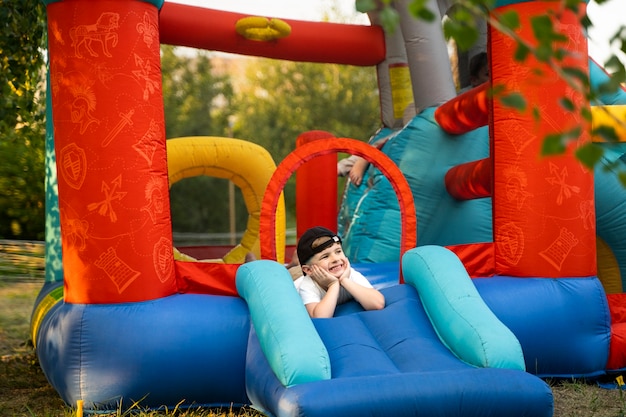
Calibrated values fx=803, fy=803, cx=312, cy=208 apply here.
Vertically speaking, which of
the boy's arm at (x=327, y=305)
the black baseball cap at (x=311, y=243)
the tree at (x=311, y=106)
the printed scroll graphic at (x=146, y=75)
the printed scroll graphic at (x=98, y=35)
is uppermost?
the tree at (x=311, y=106)

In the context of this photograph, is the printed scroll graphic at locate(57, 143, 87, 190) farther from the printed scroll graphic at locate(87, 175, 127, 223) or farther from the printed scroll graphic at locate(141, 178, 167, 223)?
the printed scroll graphic at locate(141, 178, 167, 223)

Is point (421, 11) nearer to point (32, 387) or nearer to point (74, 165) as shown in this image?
point (74, 165)

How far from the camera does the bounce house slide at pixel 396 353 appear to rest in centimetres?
247

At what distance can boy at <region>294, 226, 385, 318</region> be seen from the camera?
319 centimetres

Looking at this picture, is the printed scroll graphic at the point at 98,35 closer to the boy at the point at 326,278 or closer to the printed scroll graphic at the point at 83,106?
the printed scroll graphic at the point at 83,106

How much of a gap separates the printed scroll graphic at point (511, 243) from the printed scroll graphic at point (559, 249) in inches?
3.9

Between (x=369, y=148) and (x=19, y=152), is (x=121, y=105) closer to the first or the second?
(x=369, y=148)

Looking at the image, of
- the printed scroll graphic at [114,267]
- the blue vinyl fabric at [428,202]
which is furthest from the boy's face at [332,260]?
the blue vinyl fabric at [428,202]

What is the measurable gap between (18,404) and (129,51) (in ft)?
5.61

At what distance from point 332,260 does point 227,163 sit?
2655mm

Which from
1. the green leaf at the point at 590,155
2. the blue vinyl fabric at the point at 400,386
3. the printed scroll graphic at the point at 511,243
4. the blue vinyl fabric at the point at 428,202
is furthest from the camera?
the blue vinyl fabric at the point at 428,202

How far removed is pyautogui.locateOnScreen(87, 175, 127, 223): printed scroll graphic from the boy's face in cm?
80

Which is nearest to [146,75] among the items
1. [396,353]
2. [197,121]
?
[396,353]

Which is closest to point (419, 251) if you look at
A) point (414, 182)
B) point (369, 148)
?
point (369, 148)
